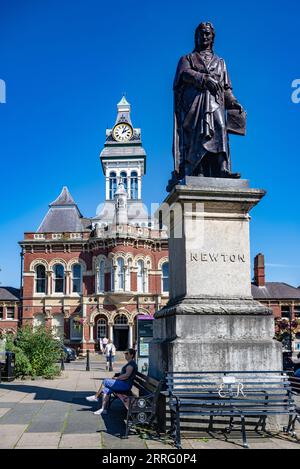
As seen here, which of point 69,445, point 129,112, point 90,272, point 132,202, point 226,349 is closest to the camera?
point 69,445

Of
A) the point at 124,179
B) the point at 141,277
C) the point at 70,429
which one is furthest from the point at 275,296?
the point at 70,429

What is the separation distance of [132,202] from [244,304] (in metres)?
49.8

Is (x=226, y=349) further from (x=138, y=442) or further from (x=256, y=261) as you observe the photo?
(x=256, y=261)

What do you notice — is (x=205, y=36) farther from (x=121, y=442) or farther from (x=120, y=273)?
(x=120, y=273)

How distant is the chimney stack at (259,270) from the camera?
51.3 metres

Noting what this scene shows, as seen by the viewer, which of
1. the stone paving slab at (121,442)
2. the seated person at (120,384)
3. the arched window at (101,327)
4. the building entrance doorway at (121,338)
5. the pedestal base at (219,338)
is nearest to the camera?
the stone paving slab at (121,442)

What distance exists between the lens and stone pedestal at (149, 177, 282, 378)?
6750 mm

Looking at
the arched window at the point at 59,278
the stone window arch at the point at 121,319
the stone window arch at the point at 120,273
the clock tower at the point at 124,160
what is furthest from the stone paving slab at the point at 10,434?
the clock tower at the point at 124,160

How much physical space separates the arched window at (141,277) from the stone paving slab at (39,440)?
39.6 m

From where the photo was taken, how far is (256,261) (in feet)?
171

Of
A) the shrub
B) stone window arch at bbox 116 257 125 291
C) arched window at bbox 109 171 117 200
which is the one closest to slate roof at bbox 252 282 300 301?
stone window arch at bbox 116 257 125 291

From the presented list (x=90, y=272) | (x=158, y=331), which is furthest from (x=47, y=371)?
(x=90, y=272)

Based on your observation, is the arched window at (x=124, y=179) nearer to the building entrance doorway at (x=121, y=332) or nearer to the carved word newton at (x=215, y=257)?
the building entrance doorway at (x=121, y=332)

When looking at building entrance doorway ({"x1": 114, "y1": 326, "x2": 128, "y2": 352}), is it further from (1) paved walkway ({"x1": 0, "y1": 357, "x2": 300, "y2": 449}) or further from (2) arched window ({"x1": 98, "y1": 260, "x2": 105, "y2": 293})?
(1) paved walkway ({"x1": 0, "y1": 357, "x2": 300, "y2": 449})
